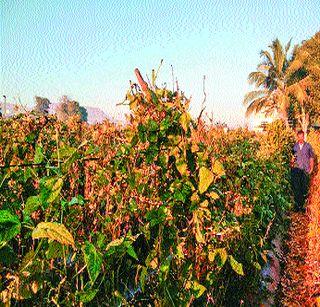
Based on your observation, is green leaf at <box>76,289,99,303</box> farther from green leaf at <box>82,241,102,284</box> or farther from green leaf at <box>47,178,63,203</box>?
green leaf at <box>47,178,63,203</box>

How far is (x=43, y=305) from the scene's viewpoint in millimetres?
1753

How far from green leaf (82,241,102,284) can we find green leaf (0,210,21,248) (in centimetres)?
26

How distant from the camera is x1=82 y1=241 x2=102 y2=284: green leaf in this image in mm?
1144

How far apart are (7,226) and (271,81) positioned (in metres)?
37.5

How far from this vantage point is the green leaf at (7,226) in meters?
1.00

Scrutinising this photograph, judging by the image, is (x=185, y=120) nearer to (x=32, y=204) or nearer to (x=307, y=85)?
(x=32, y=204)

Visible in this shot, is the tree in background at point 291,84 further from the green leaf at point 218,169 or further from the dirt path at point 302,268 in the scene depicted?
the green leaf at point 218,169

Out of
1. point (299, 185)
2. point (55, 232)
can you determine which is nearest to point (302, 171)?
point (299, 185)

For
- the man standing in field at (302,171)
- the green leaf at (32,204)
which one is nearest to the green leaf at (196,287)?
the green leaf at (32,204)

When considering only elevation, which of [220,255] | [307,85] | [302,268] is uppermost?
[307,85]

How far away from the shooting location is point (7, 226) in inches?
40.5

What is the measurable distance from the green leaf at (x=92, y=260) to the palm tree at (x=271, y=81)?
34782mm

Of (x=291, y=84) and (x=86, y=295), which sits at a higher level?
(x=291, y=84)

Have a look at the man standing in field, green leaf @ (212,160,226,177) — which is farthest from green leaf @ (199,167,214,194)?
the man standing in field
